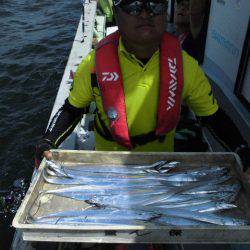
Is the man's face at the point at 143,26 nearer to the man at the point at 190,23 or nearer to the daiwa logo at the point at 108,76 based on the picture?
the daiwa logo at the point at 108,76

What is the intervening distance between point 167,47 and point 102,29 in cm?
702

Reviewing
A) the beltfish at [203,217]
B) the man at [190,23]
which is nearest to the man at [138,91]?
the beltfish at [203,217]

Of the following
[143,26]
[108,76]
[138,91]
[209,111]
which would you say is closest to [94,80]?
[108,76]

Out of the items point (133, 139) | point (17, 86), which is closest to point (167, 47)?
point (133, 139)

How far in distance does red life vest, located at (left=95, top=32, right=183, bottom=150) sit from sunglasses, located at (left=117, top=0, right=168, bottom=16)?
1.46 feet

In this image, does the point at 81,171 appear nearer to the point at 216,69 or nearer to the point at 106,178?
the point at 106,178

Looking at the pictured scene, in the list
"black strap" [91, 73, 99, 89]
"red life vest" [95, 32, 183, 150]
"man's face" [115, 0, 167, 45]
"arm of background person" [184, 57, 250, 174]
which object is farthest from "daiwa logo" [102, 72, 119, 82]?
"arm of background person" [184, 57, 250, 174]

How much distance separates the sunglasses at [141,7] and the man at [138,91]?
0.60 ft

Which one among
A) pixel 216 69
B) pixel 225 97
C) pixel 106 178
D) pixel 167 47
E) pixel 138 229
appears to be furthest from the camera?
pixel 216 69

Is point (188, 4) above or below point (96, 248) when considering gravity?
above

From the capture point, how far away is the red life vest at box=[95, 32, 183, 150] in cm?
335

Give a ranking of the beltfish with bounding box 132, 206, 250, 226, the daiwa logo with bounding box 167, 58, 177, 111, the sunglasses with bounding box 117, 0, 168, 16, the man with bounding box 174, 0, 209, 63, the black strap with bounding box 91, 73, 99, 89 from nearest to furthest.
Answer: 1. the beltfish with bounding box 132, 206, 250, 226
2. the sunglasses with bounding box 117, 0, 168, 16
3. the daiwa logo with bounding box 167, 58, 177, 111
4. the black strap with bounding box 91, 73, 99, 89
5. the man with bounding box 174, 0, 209, 63

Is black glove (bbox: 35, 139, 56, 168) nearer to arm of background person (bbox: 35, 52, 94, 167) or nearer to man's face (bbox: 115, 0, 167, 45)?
arm of background person (bbox: 35, 52, 94, 167)

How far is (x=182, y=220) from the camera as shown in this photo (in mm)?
2623
